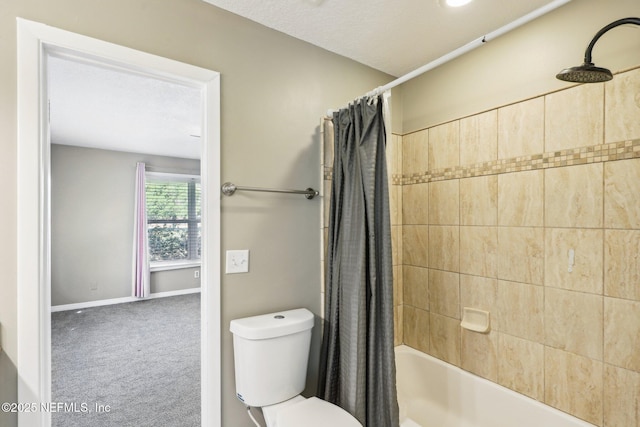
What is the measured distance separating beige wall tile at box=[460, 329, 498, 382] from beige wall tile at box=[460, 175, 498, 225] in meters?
0.64

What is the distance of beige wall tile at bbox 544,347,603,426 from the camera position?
1435 mm

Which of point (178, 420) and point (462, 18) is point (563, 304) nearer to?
point (462, 18)

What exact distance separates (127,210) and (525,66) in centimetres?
543

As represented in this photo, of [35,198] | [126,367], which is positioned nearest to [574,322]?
[35,198]

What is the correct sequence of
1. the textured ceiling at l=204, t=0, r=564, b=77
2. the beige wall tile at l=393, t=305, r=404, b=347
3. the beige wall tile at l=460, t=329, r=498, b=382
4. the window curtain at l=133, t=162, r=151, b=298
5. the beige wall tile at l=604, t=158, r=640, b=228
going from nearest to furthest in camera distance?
the beige wall tile at l=604, t=158, r=640, b=228
the textured ceiling at l=204, t=0, r=564, b=77
the beige wall tile at l=460, t=329, r=498, b=382
the beige wall tile at l=393, t=305, r=404, b=347
the window curtain at l=133, t=162, r=151, b=298

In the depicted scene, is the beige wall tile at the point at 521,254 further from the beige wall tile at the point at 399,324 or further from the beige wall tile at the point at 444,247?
the beige wall tile at the point at 399,324

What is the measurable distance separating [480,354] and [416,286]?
0.56 meters

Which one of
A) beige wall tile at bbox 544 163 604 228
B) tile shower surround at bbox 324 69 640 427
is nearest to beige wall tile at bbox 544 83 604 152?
tile shower surround at bbox 324 69 640 427

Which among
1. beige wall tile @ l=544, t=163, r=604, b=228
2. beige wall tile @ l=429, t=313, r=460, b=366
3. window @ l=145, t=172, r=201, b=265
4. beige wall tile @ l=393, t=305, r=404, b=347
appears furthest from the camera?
window @ l=145, t=172, r=201, b=265

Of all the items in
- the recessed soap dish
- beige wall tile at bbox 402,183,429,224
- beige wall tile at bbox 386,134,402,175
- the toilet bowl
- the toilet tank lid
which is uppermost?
beige wall tile at bbox 386,134,402,175

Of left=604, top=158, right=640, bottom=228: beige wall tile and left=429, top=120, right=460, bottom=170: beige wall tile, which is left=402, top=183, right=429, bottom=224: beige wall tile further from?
left=604, top=158, right=640, bottom=228: beige wall tile

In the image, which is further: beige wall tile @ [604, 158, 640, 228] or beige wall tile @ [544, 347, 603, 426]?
beige wall tile @ [544, 347, 603, 426]

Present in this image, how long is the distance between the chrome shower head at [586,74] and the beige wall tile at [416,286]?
134 centimetres

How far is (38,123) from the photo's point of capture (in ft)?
4.00
